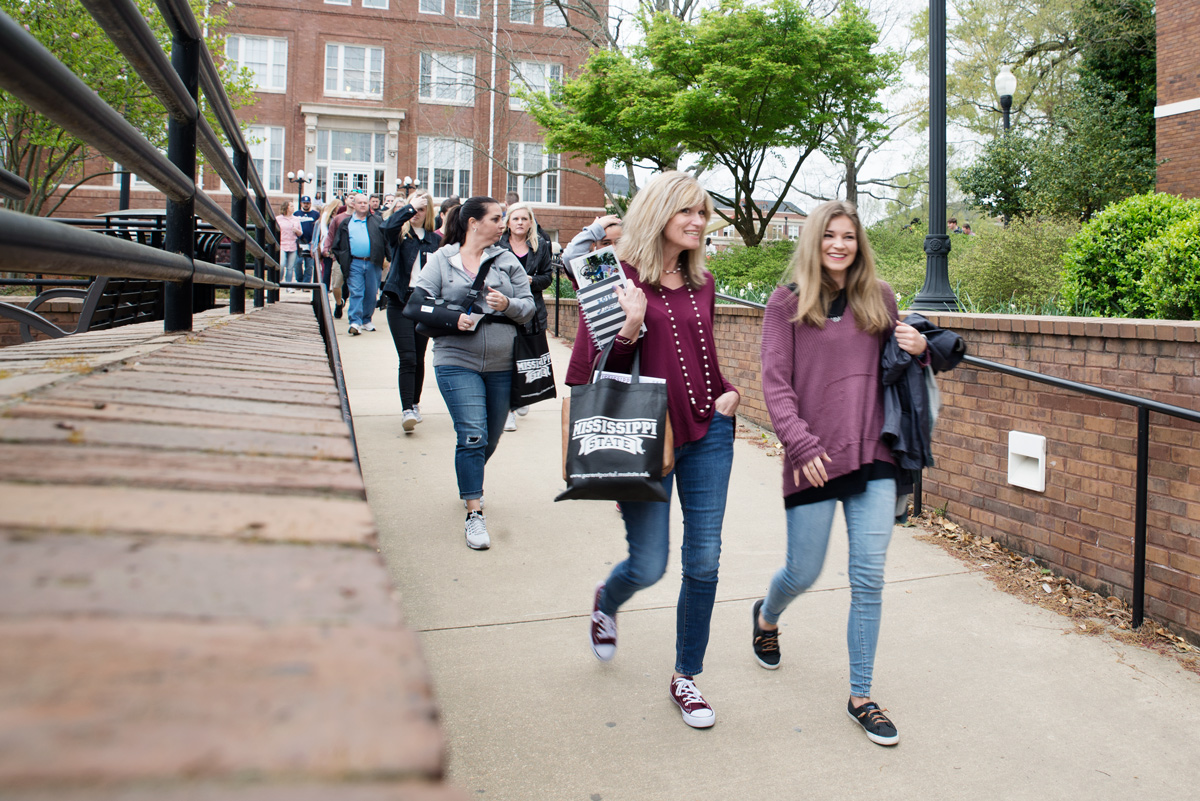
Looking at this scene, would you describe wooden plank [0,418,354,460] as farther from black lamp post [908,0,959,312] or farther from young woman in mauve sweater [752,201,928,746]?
black lamp post [908,0,959,312]

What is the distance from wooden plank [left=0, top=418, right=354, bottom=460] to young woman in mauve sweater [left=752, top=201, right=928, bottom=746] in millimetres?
2455

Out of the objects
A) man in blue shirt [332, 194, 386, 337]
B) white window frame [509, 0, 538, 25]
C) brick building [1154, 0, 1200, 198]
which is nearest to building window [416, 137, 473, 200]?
white window frame [509, 0, 538, 25]

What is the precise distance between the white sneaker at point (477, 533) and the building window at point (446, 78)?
33.5 meters

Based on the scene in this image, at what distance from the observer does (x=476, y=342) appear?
16.8 ft

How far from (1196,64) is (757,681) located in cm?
1910

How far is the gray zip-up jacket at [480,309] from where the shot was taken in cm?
512

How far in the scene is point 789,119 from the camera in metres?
21.7

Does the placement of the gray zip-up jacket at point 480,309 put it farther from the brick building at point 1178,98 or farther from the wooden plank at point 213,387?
the brick building at point 1178,98

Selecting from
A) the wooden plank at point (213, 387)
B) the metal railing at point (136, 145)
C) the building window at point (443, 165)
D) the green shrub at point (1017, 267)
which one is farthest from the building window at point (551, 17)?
the wooden plank at point (213, 387)

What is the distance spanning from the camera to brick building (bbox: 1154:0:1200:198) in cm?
1714

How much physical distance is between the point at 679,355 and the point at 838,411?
0.65 meters

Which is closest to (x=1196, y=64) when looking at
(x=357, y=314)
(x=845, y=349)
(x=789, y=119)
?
(x=789, y=119)

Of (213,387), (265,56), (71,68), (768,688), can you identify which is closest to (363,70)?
(265,56)

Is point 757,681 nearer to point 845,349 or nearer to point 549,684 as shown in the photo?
point 549,684
